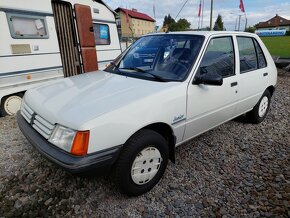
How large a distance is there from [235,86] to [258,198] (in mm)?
1564

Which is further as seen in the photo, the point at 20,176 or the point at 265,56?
the point at 265,56

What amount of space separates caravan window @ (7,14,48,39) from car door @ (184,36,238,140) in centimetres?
417

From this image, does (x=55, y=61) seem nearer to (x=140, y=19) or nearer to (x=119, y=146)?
(x=119, y=146)

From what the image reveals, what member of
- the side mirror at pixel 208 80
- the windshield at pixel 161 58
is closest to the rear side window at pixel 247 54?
the windshield at pixel 161 58

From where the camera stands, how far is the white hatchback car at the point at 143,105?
6.71ft

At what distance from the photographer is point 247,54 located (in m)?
3.73

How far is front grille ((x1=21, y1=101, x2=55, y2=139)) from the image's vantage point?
221cm

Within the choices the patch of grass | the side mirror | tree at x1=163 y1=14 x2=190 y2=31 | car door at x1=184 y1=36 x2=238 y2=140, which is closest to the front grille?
car door at x1=184 y1=36 x2=238 y2=140

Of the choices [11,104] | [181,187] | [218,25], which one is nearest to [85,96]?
[181,187]

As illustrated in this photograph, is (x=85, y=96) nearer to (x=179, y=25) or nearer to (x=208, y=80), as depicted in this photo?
(x=208, y=80)

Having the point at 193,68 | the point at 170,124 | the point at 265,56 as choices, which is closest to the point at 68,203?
the point at 170,124

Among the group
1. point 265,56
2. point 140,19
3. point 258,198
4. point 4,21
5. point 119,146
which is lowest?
point 258,198

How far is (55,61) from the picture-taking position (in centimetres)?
571

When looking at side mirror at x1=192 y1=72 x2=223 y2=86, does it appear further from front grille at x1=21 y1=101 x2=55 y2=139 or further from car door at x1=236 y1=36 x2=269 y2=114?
front grille at x1=21 y1=101 x2=55 y2=139
